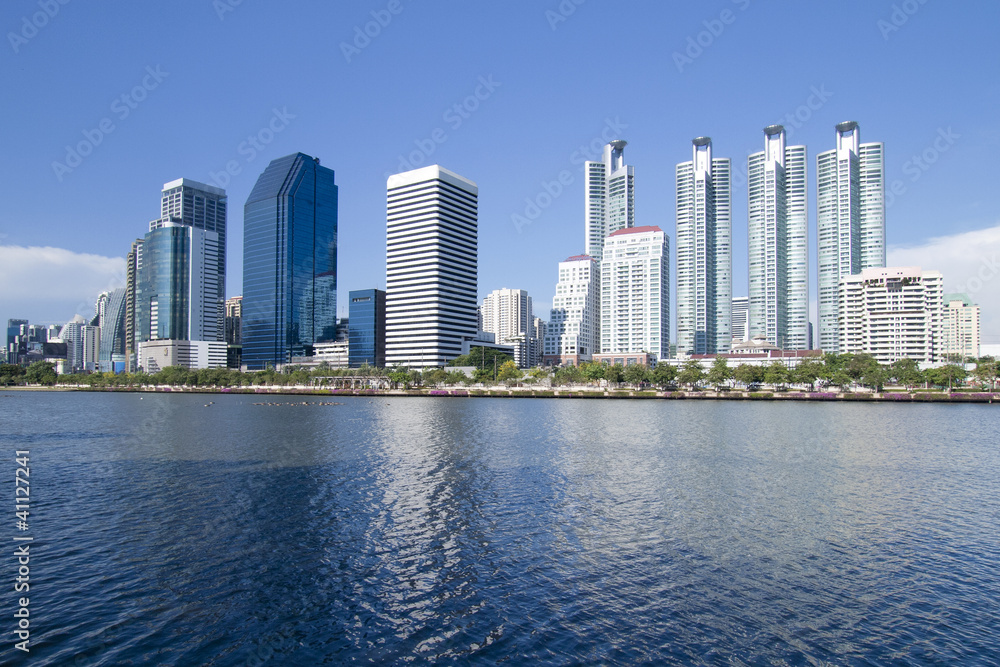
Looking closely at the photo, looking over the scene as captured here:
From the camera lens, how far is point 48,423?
88250mm

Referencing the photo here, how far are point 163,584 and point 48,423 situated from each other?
3285 inches

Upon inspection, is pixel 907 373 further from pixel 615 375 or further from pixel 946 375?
pixel 615 375

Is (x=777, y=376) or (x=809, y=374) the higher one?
(x=809, y=374)

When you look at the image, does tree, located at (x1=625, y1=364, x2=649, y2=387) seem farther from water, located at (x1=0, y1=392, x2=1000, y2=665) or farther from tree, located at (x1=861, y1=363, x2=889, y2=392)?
water, located at (x1=0, y1=392, x2=1000, y2=665)

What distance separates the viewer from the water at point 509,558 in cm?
2000

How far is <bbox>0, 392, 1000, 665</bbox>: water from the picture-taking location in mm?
20000

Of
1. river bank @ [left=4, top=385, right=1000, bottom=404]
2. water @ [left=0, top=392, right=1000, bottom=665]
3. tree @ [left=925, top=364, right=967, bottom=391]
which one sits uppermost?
tree @ [left=925, top=364, right=967, bottom=391]

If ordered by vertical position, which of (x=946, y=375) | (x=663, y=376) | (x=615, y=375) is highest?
(x=946, y=375)

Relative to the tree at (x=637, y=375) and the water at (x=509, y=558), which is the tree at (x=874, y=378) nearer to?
the tree at (x=637, y=375)

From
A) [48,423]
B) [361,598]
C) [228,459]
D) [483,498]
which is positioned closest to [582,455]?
[483,498]

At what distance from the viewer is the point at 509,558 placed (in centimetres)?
2788

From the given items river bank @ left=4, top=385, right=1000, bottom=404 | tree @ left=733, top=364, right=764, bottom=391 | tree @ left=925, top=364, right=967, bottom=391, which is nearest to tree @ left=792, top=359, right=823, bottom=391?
tree @ left=733, top=364, right=764, bottom=391

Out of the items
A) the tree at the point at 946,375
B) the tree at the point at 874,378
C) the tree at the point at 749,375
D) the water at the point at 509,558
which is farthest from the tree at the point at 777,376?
the water at the point at 509,558

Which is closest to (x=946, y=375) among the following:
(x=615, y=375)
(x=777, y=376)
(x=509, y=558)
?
(x=777, y=376)
